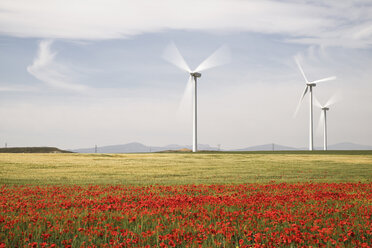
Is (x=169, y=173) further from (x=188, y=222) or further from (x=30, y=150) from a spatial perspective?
(x=30, y=150)

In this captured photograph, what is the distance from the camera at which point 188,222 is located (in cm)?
1086

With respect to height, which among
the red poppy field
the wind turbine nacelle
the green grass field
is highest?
the wind turbine nacelle

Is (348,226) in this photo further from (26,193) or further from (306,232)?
(26,193)

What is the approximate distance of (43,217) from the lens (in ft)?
37.8

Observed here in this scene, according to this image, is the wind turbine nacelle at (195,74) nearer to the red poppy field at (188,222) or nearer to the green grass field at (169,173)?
the green grass field at (169,173)

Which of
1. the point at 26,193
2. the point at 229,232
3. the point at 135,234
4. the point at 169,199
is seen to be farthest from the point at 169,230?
the point at 26,193

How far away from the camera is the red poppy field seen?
9.12 m

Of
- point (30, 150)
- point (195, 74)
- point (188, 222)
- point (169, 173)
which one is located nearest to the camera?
point (188, 222)

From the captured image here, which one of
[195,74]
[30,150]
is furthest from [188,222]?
[30,150]

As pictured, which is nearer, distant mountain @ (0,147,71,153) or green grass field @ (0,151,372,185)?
green grass field @ (0,151,372,185)

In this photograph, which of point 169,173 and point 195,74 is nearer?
point 169,173

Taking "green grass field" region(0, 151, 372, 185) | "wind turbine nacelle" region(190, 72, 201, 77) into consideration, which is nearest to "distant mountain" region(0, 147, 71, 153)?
"wind turbine nacelle" region(190, 72, 201, 77)

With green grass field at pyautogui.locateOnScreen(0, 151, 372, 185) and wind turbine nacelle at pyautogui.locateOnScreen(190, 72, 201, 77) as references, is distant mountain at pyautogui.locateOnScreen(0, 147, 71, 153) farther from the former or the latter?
green grass field at pyautogui.locateOnScreen(0, 151, 372, 185)

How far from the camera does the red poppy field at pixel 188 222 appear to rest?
359 inches
